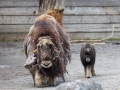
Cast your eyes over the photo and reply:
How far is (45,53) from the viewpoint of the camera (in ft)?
38.6

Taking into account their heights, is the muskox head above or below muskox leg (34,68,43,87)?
above

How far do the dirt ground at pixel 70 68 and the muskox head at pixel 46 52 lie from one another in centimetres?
53

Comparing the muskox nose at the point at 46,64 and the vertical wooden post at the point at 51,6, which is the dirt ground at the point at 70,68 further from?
the vertical wooden post at the point at 51,6

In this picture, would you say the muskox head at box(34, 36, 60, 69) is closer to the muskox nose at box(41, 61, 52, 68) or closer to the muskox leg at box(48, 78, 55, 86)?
the muskox nose at box(41, 61, 52, 68)

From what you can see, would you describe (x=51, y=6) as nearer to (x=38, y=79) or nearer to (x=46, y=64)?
(x=38, y=79)

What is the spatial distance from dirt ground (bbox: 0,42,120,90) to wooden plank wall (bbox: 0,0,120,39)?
4.25ft

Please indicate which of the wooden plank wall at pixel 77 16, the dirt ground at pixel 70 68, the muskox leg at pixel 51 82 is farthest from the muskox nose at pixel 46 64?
the wooden plank wall at pixel 77 16

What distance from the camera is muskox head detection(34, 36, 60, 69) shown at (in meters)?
11.7

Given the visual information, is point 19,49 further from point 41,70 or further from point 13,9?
point 41,70

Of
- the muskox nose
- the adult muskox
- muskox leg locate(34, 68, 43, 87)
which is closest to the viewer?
the muskox nose

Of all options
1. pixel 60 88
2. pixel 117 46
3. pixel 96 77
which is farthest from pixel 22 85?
pixel 117 46

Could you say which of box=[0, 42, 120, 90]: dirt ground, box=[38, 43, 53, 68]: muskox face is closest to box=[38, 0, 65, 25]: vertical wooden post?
box=[0, 42, 120, 90]: dirt ground

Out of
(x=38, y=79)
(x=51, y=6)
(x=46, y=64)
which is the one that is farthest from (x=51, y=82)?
(x=51, y=6)

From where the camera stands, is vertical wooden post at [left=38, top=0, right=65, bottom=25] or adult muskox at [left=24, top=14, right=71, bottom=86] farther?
vertical wooden post at [left=38, top=0, right=65, bottom=25]
